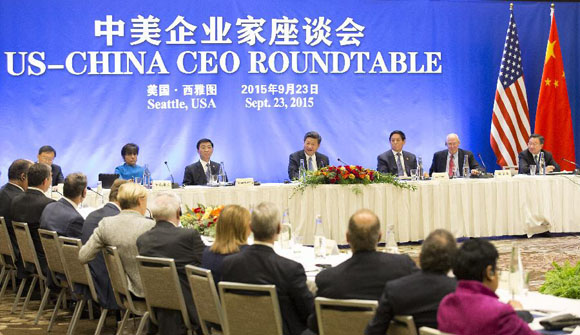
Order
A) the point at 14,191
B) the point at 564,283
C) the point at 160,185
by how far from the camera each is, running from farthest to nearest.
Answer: the point at 160,185
the point at 14,191
the point at 564,283

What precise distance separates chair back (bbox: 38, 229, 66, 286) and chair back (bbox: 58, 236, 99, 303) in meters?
0.14

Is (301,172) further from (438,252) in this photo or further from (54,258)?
(438,252)

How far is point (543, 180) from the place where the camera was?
9.35 m

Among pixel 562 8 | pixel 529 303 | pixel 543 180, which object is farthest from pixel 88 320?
pixel 562 8

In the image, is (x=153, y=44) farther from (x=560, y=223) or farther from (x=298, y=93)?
(x=560, y=223)

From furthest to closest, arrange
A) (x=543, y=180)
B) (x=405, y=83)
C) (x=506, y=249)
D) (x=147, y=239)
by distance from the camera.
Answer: (x=405, y=83), (x=543, y=180), (x=506, y=249), (x=147, y=239)

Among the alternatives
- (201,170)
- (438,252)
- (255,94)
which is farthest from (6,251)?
(255,94)

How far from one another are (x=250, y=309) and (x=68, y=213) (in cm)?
257

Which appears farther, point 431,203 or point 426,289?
point 431,203

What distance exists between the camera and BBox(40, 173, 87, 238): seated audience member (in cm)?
577

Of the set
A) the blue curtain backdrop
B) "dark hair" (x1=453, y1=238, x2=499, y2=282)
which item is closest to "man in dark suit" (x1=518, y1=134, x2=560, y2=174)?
the blue curtain backdrop

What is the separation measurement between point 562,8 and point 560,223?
13.4 feet

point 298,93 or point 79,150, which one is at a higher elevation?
point 298,93

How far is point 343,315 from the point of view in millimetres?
3287
